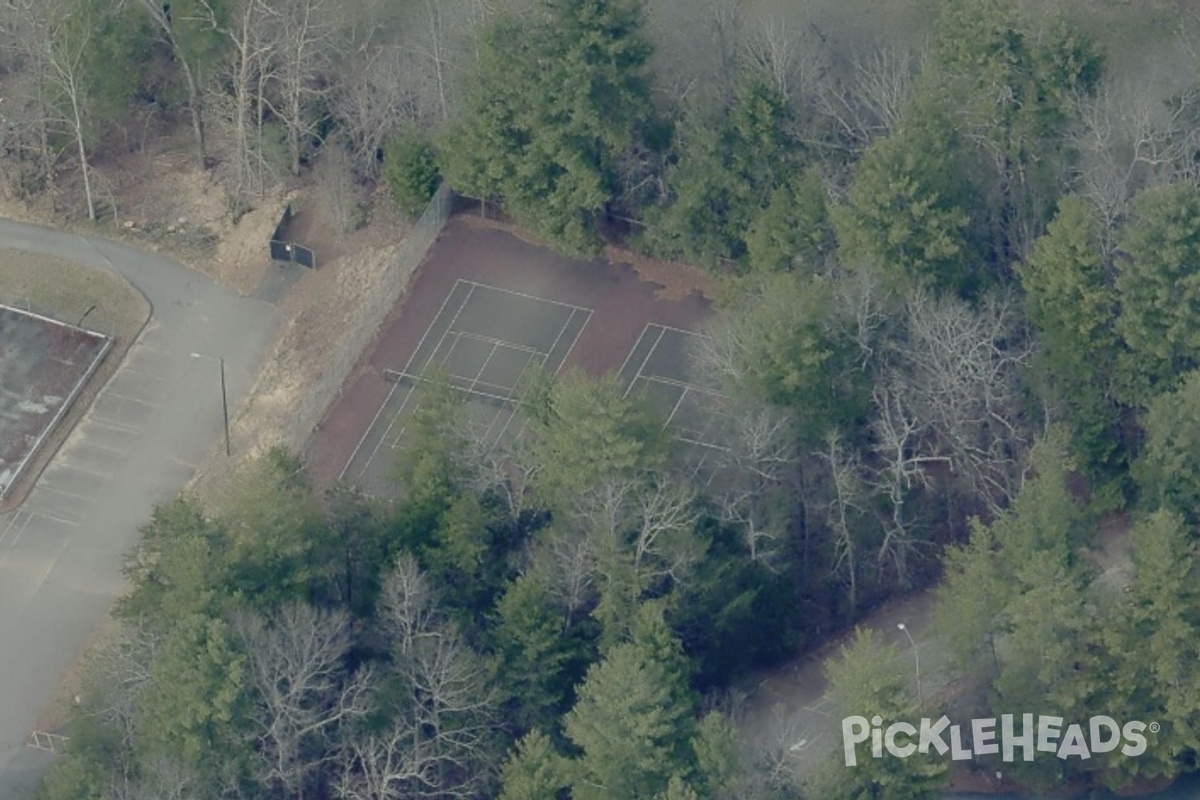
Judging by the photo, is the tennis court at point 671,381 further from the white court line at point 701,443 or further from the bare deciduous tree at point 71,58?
the bare deciduous tree at point 71,58

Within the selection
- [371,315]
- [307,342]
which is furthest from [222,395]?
[371,315]

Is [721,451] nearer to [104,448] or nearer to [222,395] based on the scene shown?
[222,395]

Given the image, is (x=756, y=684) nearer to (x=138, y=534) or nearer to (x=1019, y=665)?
(x=1019, y=665)

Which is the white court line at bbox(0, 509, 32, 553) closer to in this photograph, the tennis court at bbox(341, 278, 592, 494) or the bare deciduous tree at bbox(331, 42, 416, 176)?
the tennis court at bbox(341, 278, 592, 494)

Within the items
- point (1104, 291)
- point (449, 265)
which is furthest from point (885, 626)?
point (449, 265)

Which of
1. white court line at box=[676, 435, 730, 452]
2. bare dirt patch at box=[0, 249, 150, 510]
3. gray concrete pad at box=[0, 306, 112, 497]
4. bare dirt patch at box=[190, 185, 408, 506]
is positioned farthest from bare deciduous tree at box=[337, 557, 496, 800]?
bare dirt patch at box=[0, 249, 150, 510]

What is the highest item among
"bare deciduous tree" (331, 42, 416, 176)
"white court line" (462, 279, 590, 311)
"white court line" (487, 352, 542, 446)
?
"bare deciduous tree" (331, 42, 416, 176)

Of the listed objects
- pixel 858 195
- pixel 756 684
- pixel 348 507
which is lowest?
pixel 756 684
